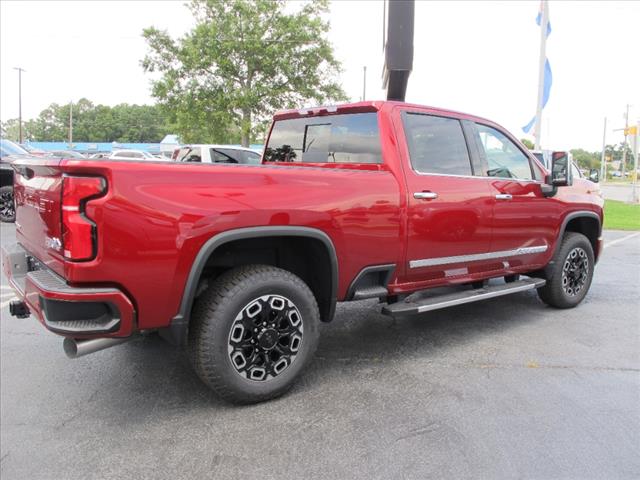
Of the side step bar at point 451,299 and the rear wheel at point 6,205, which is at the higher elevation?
the rear wheel at point 6,205

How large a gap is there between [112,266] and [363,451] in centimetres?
159

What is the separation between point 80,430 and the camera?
9.34 ft

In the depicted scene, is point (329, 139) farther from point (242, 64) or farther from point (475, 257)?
point (242, 64)

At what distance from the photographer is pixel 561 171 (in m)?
4.70

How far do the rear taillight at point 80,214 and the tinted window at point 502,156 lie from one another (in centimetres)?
324

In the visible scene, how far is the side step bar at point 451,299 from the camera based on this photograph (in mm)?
3674

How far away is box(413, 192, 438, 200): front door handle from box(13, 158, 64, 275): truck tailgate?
231 cm

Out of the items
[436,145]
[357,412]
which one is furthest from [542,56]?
[357,412]

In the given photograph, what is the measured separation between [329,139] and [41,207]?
7.27 ft

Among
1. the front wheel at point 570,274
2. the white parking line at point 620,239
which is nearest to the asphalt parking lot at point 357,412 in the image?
the front wheel at point 570,274

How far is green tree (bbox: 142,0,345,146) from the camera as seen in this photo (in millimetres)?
21312

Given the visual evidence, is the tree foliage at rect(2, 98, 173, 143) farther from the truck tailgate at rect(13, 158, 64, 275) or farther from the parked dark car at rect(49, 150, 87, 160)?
the truck tailgate at rect(13, 158, 64, 275)

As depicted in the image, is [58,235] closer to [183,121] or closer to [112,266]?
[112,266]

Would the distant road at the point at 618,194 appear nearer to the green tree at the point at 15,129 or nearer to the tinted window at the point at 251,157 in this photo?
the tinted window at the point at 251,157
